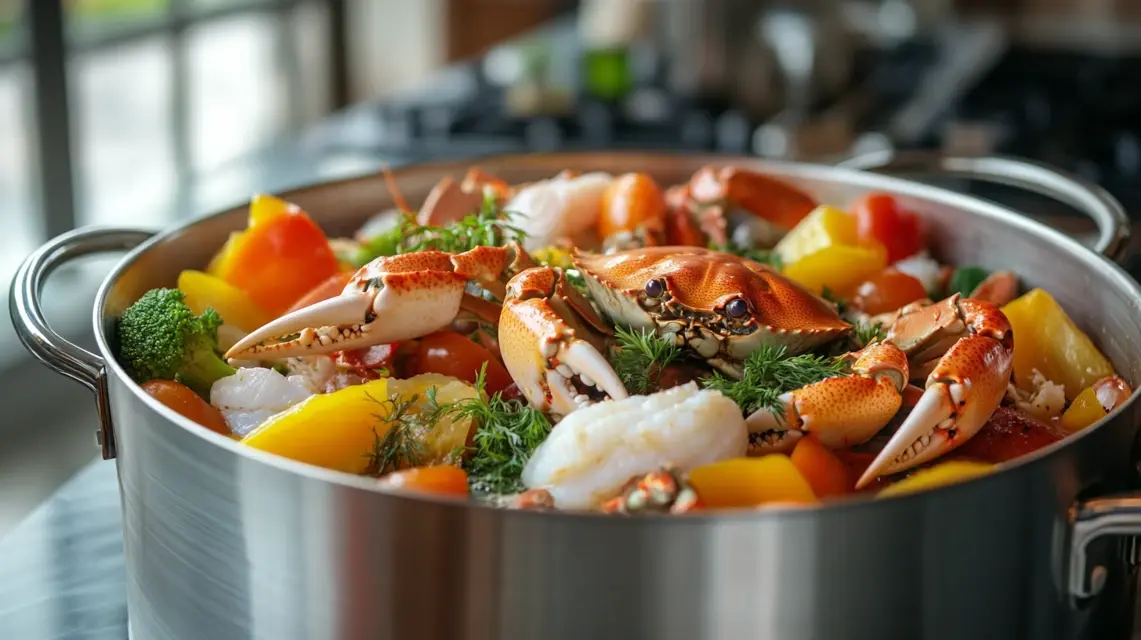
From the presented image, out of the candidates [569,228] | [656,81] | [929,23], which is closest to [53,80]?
[656,81]

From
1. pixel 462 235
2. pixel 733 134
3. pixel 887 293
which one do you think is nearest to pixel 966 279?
pixel 887 293

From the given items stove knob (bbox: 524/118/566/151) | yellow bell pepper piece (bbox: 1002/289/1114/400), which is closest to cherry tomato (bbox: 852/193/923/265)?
yellow bell pepper piece (bbox: 1002/289/1114/400)

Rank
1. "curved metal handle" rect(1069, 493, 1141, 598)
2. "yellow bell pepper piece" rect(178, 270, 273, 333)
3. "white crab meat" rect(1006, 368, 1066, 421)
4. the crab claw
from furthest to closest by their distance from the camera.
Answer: "yellow bell pepper piece" rect(178, 270, 273, 333), "white crab meat" rect(1006, 368, 1066, 421), the crab claw, "curved metal handle" rect(1069, 493, 1141, 598)

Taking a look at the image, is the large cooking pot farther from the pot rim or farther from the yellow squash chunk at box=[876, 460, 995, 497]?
the yellow squash chunk at box=[876, 460, 995, 497]

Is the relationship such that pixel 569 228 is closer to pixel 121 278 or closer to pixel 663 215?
pixel 663 215

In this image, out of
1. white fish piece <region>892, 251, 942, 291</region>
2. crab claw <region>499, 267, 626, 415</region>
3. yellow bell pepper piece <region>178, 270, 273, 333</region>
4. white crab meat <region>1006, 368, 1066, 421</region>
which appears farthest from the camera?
white fish piece <region>892, 251, 942, 291</region>

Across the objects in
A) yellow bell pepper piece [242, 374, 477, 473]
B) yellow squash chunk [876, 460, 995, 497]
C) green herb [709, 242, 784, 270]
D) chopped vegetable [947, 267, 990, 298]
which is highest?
green herb [709, 242, 784, 270]
